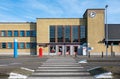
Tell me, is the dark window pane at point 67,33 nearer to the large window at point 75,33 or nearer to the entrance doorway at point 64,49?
the large window at point 75,33

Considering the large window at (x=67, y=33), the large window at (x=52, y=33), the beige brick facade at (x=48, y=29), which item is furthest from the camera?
the large window at (x=67, y=33)

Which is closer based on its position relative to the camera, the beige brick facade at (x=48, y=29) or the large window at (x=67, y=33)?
the beige brick facade at (x=48, y=29)

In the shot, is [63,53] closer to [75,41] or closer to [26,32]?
[75,41]

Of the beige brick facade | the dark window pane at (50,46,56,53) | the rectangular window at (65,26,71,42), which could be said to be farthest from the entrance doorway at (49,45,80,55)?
the rectangular window at (65,26,71,42)

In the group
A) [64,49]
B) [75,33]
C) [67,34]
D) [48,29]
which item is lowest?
[64,49]

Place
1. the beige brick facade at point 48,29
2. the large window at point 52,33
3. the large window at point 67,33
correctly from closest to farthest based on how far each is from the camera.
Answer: the beige brick facade at point 48,29 → the large window at point 52,33 → the large window at point 67,33

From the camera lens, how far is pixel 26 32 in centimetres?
6116

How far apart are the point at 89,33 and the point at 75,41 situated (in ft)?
11.8

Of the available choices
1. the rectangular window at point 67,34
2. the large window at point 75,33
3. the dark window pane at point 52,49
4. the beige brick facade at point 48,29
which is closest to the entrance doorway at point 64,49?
the dark window pane at point 52,49

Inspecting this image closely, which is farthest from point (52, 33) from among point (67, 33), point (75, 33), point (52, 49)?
point (75, 33)

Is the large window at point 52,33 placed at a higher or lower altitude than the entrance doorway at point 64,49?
higher

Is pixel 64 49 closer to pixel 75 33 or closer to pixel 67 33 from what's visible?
pixel 67 33

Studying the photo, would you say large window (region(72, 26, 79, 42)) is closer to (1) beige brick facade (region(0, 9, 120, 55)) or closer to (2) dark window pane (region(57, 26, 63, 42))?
(1) beige brick facade (region(0, 9, 120, 55))

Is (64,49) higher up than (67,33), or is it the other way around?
(67,33)
